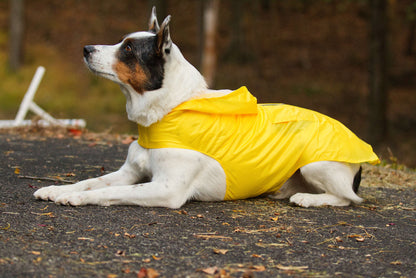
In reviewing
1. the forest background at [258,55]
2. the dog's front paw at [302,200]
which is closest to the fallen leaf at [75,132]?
the forest background at [258,55]

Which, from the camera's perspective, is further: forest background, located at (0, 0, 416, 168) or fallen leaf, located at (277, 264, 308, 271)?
forest background, located at (0, 0, 416, 168)

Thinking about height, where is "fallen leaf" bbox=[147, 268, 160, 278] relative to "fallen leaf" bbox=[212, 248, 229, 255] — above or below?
above

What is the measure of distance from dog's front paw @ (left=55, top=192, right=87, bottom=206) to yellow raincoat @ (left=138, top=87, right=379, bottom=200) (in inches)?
27.3

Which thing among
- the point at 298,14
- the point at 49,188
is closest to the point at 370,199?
the point at 49,188

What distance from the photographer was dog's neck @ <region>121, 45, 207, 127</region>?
4.57m

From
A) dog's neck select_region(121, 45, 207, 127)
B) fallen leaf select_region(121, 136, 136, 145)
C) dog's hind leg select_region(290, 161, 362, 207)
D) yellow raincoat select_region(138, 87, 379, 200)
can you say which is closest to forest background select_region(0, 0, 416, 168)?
fallen leaf select_region(121, 136, 136, 145)

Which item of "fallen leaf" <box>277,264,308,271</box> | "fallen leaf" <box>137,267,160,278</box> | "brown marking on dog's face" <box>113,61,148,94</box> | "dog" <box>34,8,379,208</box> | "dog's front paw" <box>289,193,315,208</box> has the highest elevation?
"brown marking on dog's face" <box>113,61,148,94</box>

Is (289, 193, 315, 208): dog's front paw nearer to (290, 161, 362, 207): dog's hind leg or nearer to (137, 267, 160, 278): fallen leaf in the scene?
(290, 161, 362, 207): dog's hind leg

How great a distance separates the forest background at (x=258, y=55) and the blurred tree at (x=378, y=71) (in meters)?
0.05

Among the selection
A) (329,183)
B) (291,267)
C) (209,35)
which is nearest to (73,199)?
(291,267)

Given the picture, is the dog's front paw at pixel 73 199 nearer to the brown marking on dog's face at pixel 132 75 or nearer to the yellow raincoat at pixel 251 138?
the yellow raincoat at pixel 251 138

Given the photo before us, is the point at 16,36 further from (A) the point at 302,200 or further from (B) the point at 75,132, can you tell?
(A) the point at 302,200

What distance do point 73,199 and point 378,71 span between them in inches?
420

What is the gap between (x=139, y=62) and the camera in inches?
179
